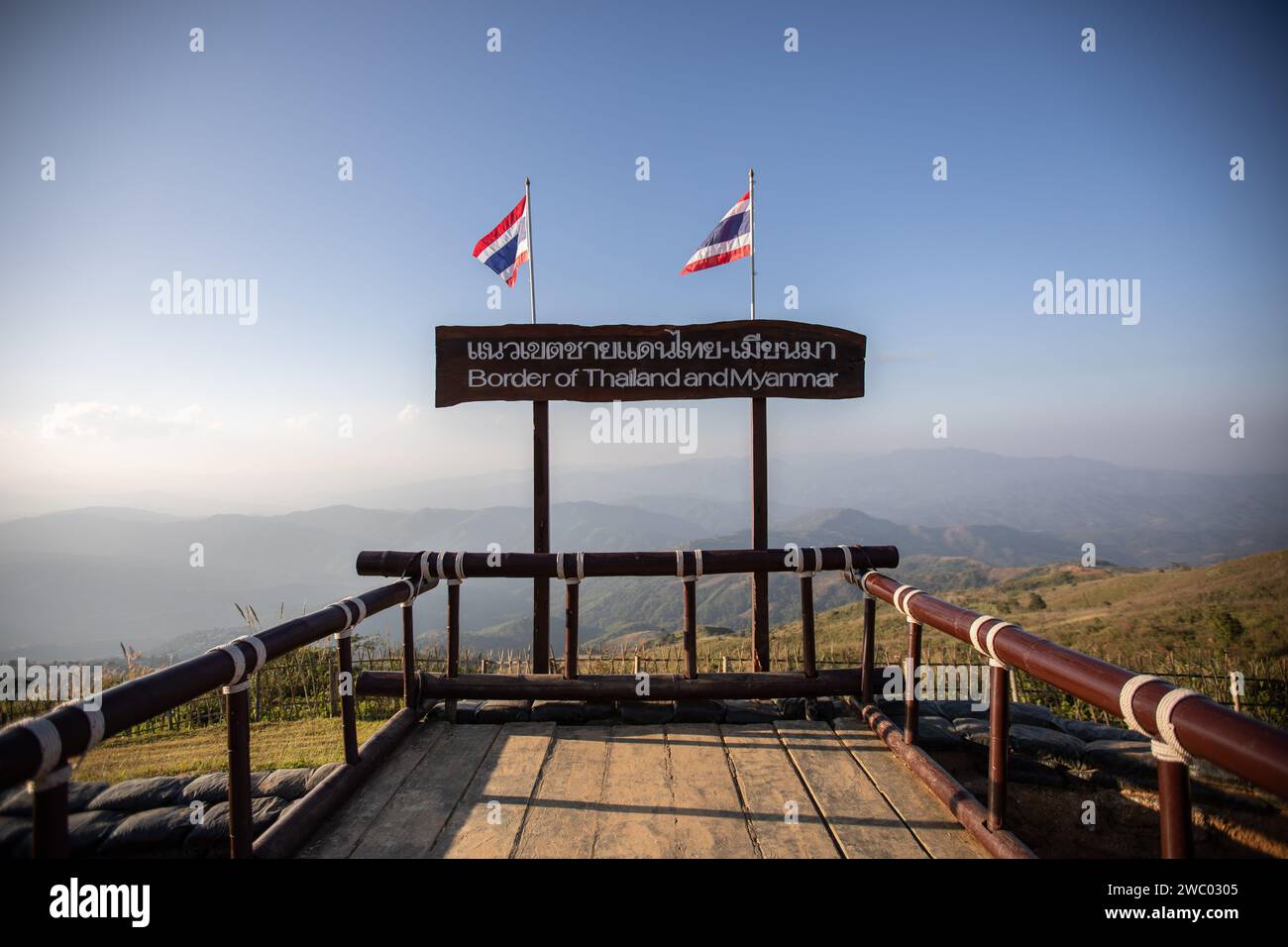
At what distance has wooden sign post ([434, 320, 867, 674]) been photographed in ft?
18.0

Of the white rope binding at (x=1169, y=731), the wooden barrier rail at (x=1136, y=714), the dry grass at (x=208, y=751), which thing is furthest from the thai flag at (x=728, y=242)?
the dry grass at (x=208, y=751)

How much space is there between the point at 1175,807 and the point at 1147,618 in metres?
27.8

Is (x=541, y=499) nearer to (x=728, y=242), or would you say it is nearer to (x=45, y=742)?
(x=728, y=242)

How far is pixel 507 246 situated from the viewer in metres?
6.34

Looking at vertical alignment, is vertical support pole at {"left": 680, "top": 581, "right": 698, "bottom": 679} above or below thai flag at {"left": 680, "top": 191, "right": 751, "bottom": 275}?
below

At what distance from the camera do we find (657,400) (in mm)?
5609

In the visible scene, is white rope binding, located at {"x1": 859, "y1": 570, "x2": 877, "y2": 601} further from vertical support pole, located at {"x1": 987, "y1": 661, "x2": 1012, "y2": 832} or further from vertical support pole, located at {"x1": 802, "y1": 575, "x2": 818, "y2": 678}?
vertical support pole, located at {"x1": 987, "y1": 661, "x2": 1012, "y2": 832}

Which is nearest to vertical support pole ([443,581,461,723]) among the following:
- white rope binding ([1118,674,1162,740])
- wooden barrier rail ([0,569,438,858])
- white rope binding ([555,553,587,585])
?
wooden barrier rail ([0,569,438,858])

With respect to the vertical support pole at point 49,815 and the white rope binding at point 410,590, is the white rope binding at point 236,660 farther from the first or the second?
the white rope binding at point 410,590

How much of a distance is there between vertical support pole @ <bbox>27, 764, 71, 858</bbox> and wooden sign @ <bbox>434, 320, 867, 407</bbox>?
4.11m

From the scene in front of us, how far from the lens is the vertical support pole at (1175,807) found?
1800 mm
